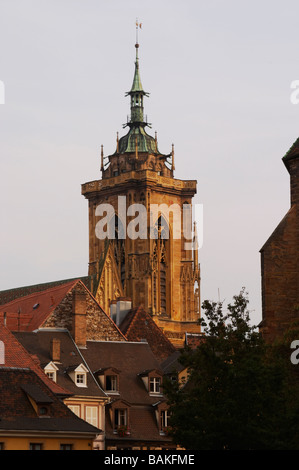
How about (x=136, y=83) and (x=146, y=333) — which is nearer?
(x=146, y=333)

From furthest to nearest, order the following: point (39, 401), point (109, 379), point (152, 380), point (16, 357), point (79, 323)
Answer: point (79, 323)
point (152, 380)
point (109, 379)
point (16, 357)
point (39, 401)

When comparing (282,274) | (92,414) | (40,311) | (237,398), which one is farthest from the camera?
(40,311)

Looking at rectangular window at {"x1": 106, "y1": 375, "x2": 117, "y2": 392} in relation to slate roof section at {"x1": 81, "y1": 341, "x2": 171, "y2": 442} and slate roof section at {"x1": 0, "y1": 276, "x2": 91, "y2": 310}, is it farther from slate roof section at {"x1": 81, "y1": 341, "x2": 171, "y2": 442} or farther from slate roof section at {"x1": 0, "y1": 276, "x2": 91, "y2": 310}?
slate roof section at {"x1": 0, "y1": 276, "x2": 91, "y2": 310}

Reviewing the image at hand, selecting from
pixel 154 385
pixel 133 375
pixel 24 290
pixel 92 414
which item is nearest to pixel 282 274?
pixel 92 414

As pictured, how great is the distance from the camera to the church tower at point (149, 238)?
15012 centimetres

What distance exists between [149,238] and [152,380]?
74202mm

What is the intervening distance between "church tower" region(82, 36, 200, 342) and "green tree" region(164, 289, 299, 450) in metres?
92.1

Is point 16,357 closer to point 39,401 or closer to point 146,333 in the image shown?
point 39,401

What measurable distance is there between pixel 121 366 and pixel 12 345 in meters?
14.5

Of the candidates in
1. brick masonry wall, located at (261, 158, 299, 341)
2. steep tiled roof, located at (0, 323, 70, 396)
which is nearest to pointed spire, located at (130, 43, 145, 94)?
steep tiled roof, located at (0, 323, 70, 396)

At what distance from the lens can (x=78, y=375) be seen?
74000 millimetres
